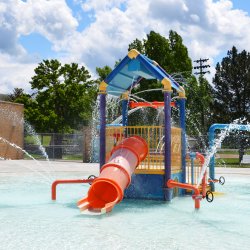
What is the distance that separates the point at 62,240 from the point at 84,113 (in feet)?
111

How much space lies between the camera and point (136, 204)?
983 cm

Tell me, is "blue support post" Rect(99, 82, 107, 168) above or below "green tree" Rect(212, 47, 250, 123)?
below

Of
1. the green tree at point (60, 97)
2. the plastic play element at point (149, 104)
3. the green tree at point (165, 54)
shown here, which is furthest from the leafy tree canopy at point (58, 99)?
the plastic play element at point (149, 104)

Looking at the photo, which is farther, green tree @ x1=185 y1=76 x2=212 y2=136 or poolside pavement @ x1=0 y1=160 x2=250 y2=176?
green tree @ x1=185 y1=76 x2=212 y2=136

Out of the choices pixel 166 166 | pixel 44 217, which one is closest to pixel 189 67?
pixel 166 166

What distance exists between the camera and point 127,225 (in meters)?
7.30

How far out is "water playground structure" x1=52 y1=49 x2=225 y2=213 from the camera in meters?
9.05

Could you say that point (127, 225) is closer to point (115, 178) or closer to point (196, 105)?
point (115, 178)

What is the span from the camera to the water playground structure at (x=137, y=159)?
9.05 meters

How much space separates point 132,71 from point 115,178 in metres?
2.92

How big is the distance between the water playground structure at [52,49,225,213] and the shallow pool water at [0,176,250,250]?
307 millimetres

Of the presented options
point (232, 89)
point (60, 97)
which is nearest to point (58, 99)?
point (60, 97)

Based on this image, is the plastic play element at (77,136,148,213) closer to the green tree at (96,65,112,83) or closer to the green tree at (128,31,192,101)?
the green tree at (128,31,192,101)

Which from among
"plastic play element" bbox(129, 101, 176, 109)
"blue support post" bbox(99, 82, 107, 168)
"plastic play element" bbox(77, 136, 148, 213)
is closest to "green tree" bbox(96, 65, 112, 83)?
"plastic play element" bbox(129, 101, 176, 109)
